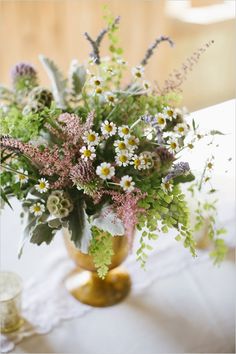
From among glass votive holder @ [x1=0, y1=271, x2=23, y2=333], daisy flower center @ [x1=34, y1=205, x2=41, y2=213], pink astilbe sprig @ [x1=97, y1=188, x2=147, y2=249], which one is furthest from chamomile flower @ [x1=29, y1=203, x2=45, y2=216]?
glass votive holder @ [x1=0, y1=271, x2=23, y2=333]

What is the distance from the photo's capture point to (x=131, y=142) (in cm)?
66

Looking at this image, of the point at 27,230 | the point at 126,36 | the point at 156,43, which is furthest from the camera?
the point at 126,36

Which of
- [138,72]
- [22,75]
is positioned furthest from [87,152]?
[22,75]

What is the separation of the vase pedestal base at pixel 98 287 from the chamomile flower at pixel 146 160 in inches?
13.0

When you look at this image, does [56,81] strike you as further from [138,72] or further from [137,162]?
[137,162]

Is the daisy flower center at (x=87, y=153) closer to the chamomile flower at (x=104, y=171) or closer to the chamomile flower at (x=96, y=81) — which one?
the chamomile flower at (x=104, y=171)

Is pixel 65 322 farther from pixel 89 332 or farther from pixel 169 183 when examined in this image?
pixel 169 183

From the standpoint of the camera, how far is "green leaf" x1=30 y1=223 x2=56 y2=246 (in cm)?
72

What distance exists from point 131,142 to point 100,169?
65 millimetres

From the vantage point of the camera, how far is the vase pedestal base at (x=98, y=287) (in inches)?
35.4

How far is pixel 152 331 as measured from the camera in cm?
85

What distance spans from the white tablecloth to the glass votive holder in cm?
4

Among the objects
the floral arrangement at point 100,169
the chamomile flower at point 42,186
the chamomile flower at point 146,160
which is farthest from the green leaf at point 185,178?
the chamomile flower at point 42,186

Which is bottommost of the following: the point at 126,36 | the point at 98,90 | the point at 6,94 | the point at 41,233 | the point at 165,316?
the point at 165,316
